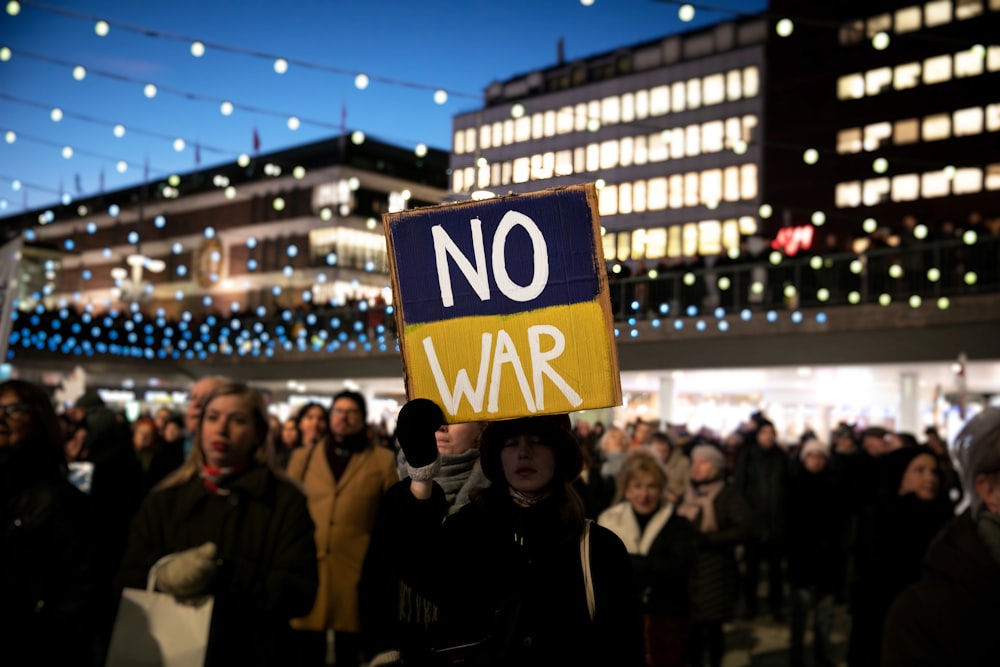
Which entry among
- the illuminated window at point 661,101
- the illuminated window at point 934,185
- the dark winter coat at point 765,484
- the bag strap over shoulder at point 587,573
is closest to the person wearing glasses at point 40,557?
the bag strap over shoulder at point 587,573

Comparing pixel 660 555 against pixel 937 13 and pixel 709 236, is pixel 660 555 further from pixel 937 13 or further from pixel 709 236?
pixel 937 13

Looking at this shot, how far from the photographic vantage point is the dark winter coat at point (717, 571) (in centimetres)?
689

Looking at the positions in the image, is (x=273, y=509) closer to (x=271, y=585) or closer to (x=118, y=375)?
(x=271, y=585)

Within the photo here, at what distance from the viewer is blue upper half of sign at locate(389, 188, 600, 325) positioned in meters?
2.55

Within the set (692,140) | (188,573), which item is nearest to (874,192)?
(692,140)

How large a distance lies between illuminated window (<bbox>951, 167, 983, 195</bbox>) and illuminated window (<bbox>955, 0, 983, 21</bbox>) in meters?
8.34

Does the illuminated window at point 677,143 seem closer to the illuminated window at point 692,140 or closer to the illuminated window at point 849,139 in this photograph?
the illuminated window at point 692,140

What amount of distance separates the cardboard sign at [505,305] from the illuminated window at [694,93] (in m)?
61.6

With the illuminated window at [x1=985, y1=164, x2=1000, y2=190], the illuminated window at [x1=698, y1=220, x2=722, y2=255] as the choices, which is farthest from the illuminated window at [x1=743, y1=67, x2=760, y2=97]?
the illuminated window at [x1=985, y1=164, x2=1000, y2=190]

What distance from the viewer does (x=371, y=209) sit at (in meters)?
58.2

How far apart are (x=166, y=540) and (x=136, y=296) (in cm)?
3855

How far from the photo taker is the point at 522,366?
8.30 ft

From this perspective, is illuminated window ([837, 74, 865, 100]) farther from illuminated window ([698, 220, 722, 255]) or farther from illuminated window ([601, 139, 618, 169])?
illuminated window ([601, 139, 618, 169])

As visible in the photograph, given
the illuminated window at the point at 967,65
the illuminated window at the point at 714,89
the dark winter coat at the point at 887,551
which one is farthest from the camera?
the illuminated window at the point at 714,89
